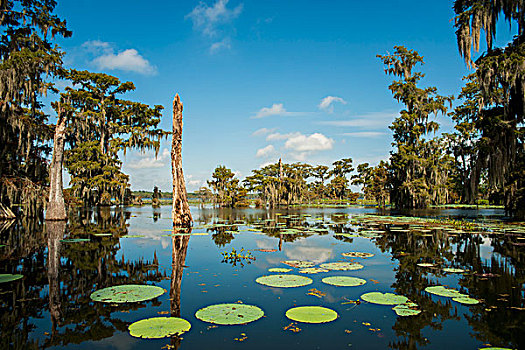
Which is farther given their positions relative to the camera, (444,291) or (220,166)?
(220,166)

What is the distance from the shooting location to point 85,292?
195 inches

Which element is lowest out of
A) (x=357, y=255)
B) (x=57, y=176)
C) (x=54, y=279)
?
(x=357, y=255)

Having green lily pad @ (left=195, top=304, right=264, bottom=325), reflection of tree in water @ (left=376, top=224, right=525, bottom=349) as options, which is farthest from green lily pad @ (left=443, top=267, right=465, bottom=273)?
green lily pad @ (left=195, top=304, right=264, bottom=325)

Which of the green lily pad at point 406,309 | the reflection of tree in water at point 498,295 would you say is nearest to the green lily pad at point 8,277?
the green lily pad at point 406,309

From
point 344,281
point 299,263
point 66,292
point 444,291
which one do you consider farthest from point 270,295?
point 66,292

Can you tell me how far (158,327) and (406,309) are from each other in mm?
3203

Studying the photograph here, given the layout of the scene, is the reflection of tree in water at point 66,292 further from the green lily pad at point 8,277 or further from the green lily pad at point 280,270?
the green lily pad at point 280,270

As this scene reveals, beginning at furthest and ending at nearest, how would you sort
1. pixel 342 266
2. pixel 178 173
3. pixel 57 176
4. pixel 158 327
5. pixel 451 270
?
pixel 57 176, pixel 178 173, pixel 342 266, pixel 451 270, pixel 158 327

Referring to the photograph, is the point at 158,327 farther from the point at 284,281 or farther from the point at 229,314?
the point at 284,281

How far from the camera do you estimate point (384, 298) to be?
4645 mm

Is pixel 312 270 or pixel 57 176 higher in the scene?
pixel 57 176

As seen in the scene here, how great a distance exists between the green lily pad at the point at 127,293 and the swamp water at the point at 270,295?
9 cm

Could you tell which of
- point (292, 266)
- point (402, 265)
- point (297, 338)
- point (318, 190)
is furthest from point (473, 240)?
point (318, 190)

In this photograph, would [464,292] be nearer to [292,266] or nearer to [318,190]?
[292,266]
